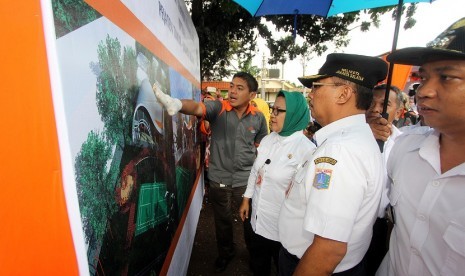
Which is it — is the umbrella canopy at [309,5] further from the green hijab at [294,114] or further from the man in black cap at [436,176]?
the man in black cap at [436,176]

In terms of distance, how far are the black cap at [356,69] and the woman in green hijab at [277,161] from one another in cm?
75

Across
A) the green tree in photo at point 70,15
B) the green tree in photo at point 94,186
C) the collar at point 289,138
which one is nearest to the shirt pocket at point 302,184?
the collar at point 289,138

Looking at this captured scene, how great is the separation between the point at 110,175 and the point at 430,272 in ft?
4.60

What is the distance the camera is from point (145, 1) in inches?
59.4

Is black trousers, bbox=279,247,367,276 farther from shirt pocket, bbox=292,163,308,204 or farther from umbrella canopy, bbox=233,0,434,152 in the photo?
umbrella canopy, bbox=233,0,434,152

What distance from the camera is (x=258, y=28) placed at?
885cm

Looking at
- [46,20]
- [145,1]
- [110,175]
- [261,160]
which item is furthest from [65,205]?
[261,160]

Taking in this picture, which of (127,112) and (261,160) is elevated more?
(127,112)

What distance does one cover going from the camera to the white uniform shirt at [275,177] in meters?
2.11

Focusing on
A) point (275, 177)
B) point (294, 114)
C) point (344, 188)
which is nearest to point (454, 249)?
point (344, 188)

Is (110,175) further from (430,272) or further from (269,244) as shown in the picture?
(269,244)

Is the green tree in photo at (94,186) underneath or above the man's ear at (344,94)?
underneath

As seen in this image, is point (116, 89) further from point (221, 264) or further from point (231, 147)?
point (221, 264)

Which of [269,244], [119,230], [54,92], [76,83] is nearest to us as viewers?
[54,92]
